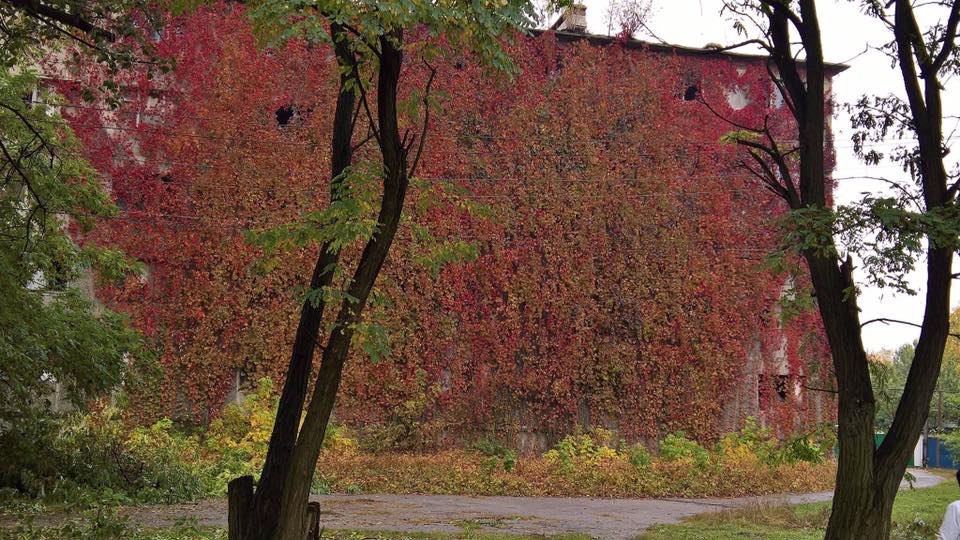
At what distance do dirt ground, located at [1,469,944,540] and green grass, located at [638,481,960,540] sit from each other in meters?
0.51

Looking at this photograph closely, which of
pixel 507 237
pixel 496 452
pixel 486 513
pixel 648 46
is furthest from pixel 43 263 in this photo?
pixel 648 46

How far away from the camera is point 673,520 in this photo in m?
13.5

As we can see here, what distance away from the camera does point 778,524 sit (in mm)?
13219

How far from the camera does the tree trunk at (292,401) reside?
7012 mm

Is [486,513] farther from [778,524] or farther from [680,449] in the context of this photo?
[680,449]

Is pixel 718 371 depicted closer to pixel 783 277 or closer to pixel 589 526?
pixel 783 277

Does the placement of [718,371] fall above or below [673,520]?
above

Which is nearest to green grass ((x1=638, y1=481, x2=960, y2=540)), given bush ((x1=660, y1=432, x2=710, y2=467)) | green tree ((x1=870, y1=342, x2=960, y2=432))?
green tree ((x1=870, y1=342, x2=960, y2=432))

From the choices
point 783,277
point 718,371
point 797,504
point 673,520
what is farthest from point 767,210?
point 673,520

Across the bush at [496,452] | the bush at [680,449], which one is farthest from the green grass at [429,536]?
the bush at [680,449]

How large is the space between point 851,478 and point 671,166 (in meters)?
15.1

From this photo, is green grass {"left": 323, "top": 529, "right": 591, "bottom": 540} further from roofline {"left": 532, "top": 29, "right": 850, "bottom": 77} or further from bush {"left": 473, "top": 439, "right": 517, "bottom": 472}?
roofline {"left": 532, "top": 29, "right": 850, "bottom": 77}

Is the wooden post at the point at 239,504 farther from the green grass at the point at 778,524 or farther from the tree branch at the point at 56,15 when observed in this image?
the green grass at the point at 778,524

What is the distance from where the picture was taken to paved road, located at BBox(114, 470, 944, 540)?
12.0 meters
